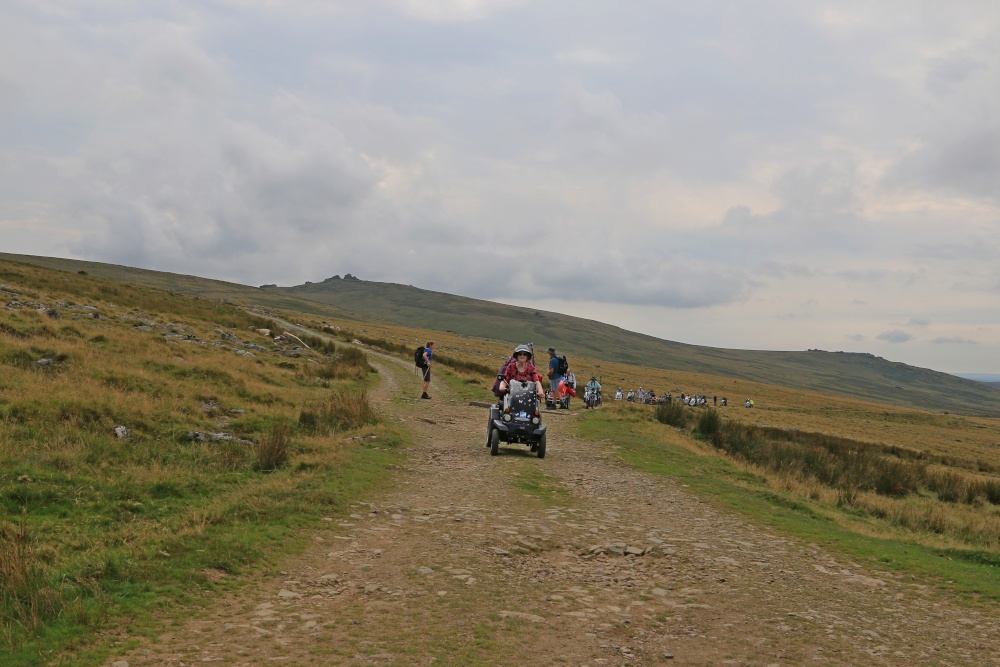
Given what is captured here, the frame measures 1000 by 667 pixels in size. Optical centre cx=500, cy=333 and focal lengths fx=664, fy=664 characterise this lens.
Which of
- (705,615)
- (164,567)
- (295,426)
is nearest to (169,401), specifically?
(295,426)

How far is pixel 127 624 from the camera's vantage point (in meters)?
5.21

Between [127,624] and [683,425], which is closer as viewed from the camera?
[127,624]

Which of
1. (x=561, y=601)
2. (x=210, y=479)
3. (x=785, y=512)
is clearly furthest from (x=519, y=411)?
(x=561, y=601)

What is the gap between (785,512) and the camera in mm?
12352

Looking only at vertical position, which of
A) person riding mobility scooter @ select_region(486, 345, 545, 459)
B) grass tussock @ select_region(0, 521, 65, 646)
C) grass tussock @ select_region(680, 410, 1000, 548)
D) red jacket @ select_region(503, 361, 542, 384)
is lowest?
grass tussock @ select_region(680, 410, 1000, 548)

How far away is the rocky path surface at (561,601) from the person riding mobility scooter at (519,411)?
13.8ft

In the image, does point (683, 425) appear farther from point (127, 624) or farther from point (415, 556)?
point (127, 624)

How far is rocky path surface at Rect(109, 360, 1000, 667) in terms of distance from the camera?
528 cm

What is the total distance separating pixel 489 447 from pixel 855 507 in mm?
8522

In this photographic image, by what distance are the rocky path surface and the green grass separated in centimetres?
63

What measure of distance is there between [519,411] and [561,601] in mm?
8902

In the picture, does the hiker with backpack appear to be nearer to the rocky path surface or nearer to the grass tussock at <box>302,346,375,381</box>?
the grass tussock at <box>302,346,375,381</box>

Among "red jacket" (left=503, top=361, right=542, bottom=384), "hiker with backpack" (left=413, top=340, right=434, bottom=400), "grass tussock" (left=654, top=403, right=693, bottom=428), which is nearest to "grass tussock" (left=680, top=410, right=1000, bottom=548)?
"grass tussock" (left=654, top=403, right=693, bottom=428)

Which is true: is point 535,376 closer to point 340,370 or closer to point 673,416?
point 673,416
